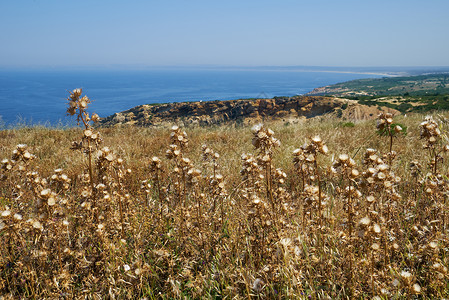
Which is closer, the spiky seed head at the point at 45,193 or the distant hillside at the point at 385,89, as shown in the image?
the spiky seed head at the point at 45,193

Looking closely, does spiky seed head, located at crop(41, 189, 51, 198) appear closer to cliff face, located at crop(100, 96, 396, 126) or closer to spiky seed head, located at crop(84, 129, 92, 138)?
spiky seed head, located at crop(84, 129, 92, 138)

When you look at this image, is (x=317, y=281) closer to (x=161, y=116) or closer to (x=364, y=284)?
(x=364, y=284)

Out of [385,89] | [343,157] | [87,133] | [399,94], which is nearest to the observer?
[343,157]

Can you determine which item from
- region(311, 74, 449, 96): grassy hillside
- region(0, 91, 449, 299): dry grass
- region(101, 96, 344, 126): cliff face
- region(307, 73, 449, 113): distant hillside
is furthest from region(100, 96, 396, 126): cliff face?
region(0, 91, 449, 299): dry grass

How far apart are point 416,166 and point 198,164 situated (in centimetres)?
364

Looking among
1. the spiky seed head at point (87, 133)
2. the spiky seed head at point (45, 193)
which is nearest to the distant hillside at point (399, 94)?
the spiky seed head at point (87, 133)

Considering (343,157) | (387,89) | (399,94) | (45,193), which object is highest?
(387,89)

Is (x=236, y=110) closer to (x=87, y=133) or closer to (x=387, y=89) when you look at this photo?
(x=87, y=133)

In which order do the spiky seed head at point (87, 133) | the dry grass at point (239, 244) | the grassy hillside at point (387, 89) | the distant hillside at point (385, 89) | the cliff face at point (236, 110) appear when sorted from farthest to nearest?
the grassy hillside at point (387, 89)
the distant hillside at point (385, 89)
the cliff face at point (236, 110)
the spiky seed head at point (87, 133)
the dry grass at point (239, 244)

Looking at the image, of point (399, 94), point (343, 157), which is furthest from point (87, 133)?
point (399, 94)

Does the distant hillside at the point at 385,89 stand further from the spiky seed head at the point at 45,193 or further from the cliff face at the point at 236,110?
the spiky seed head at the point at 45,193

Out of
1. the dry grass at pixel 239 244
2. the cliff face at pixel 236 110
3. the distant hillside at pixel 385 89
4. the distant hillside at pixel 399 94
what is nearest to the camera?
the dry grass at pixel 239 244

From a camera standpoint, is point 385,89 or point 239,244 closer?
point 239,244

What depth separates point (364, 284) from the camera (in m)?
1.98
